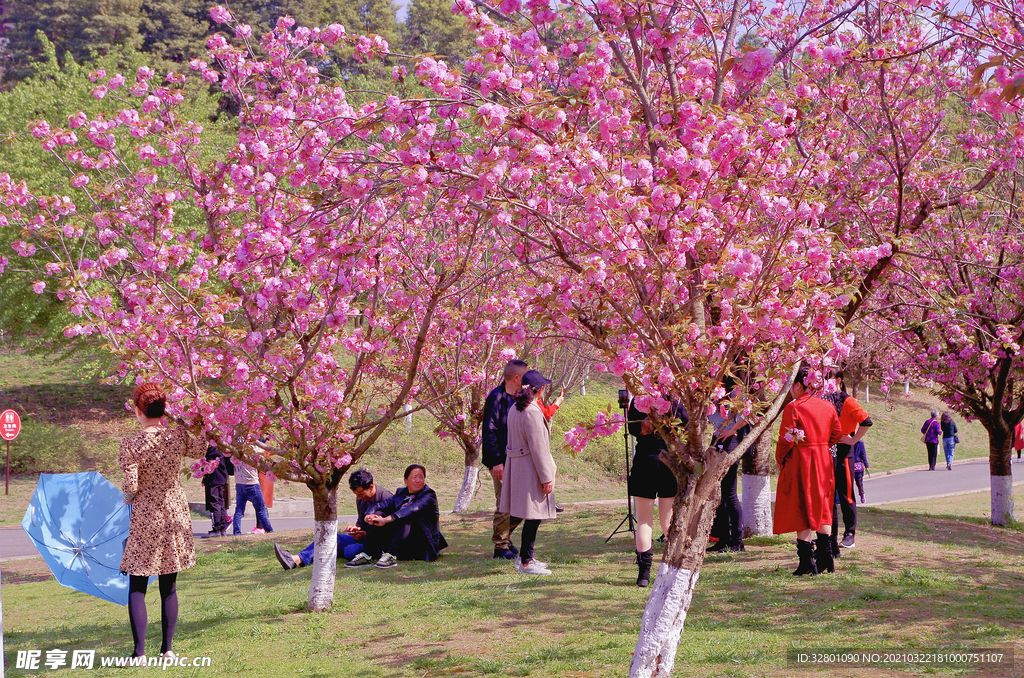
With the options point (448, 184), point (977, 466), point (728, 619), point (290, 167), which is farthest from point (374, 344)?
point (977, 466)


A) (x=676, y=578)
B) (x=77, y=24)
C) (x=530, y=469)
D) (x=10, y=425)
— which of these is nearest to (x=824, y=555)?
(x=530, y=469)

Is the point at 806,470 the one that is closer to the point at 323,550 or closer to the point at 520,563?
the point at 520,563

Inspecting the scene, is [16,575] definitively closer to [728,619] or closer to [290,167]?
[290,167]

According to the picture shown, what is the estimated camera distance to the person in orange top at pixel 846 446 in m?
7.38

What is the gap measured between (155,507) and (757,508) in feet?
20.1

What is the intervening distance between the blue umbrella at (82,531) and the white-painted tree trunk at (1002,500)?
11.4m

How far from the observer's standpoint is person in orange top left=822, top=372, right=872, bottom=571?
291 inches

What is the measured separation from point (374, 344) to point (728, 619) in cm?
316

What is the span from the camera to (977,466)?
25.2 meters

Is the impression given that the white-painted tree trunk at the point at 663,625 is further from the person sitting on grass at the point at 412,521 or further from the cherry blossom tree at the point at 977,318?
the cherry blossom tree at the point at 977,318

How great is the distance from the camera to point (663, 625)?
4.22 metres

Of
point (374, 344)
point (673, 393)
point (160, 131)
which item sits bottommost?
point (673, 393)

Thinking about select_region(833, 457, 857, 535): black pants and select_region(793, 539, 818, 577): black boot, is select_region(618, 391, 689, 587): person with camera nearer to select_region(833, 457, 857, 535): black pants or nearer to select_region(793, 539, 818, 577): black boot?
select_region(793, 539, 818, 577): black boot

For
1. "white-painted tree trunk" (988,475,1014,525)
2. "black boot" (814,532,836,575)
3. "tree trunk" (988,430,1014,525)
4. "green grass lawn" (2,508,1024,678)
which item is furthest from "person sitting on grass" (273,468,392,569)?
"white-painted tree trunk" (988,475,1014,525)
